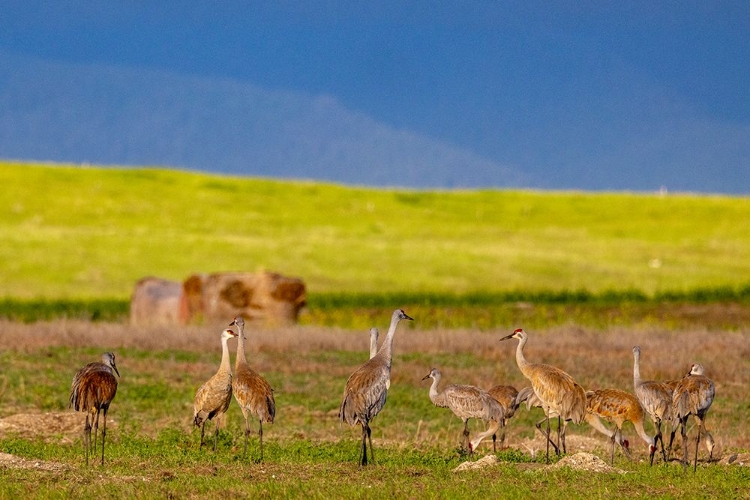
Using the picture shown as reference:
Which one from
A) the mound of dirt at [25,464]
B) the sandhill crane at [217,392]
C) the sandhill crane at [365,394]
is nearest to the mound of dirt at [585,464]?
the sandhill crane at [365,394]

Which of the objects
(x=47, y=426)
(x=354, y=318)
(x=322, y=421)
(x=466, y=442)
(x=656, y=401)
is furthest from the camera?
(x=354, y=318)

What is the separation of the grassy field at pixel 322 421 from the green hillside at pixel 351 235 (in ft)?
72.3

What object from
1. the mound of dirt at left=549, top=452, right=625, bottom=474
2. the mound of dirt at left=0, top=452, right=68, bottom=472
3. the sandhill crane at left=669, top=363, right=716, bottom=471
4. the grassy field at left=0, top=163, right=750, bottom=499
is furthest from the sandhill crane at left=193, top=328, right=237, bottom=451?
the sandhill crane at left=669, top=363, right=716, bottom=471

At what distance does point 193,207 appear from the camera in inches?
3479

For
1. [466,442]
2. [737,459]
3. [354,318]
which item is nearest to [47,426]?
[466,442]

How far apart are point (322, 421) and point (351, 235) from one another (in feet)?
188

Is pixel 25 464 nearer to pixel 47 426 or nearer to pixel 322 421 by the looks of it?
pixel 47 426

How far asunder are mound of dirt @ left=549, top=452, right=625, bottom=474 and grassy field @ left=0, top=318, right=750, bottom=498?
0.14 metres

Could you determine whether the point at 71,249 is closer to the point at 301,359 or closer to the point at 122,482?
the point at 301,359

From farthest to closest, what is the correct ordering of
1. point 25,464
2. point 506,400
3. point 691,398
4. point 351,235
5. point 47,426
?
point 351,235
point 47,426
point 506,400
point 691,398
point 25,464

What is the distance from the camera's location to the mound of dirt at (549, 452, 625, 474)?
15.4 m

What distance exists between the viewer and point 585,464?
15570mm

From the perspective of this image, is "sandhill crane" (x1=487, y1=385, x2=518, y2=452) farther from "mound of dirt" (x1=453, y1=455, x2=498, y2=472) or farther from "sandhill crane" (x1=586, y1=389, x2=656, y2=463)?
"mound of dirt" (x1=453, y1=455, x2=498, y2=472)

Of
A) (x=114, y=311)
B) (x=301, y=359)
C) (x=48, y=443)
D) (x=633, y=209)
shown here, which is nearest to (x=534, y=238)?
(x=633, y=209)
